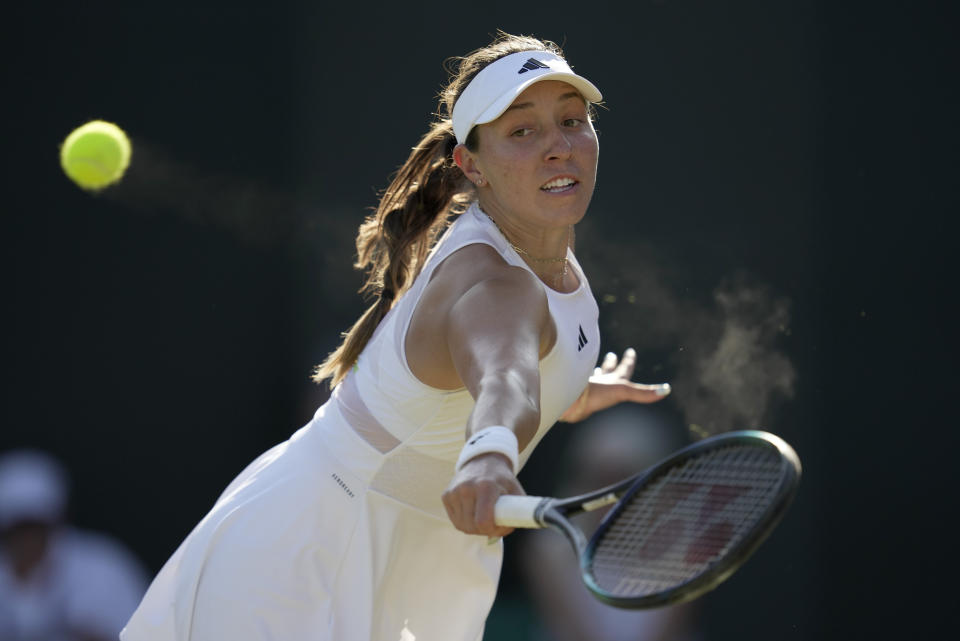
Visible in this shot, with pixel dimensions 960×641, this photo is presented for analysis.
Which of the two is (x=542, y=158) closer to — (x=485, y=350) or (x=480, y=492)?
(x=485, y=350)

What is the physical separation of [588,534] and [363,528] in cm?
175

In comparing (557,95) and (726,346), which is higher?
(557,95)

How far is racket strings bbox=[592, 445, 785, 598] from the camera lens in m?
1.30

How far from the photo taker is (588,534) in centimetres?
345

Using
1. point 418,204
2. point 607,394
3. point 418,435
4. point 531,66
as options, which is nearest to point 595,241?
point 607,394

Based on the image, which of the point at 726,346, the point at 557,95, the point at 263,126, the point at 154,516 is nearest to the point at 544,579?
the point at 726,346

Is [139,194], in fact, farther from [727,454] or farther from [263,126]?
[727,454]

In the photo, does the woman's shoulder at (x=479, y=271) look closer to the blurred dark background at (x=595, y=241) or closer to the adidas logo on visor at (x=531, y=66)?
the adidas logo on visor at (x=531, y=66)

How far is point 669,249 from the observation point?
3.37 m

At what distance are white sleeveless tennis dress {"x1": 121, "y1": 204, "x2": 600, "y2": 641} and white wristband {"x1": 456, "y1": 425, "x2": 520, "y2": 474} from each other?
16.1 inches

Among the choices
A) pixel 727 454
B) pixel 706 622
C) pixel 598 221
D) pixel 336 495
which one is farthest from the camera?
pixel 598 221

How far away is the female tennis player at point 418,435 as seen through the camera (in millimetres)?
1720

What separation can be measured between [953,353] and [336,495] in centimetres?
193

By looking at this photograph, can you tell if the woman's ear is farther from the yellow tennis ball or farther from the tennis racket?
the yellow tennis ball
